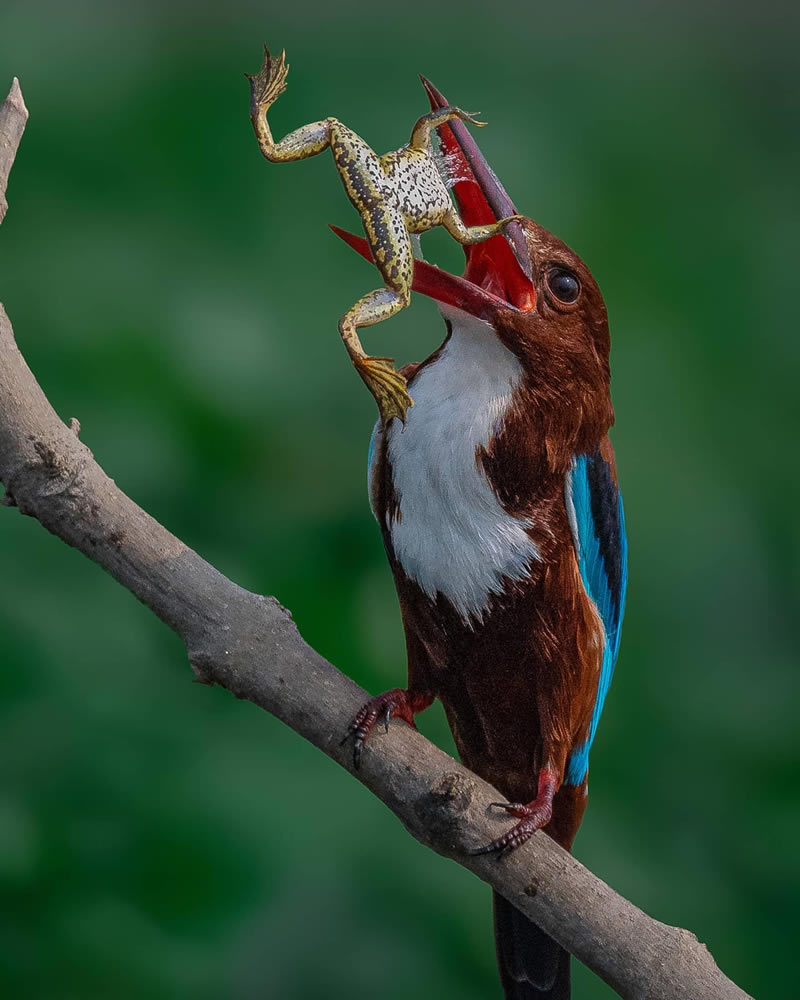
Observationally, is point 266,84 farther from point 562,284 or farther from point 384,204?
point 562,284

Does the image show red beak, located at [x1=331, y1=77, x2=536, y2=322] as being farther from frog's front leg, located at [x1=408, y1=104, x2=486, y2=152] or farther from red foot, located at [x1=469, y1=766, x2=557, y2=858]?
red foot, located at [x1=469, y1=766, x2=557, y2=858]

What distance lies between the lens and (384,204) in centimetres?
106


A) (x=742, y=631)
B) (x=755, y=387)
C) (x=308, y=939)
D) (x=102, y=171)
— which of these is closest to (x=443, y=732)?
(x=308, y=939)

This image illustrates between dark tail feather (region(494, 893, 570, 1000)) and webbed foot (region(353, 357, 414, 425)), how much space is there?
25.0 inches

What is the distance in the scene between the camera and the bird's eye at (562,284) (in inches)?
47.9

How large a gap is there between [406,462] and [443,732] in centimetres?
84

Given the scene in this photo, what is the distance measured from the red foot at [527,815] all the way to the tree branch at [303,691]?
0.5 inches

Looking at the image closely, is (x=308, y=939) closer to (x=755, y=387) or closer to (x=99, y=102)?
(x=755, y=387)

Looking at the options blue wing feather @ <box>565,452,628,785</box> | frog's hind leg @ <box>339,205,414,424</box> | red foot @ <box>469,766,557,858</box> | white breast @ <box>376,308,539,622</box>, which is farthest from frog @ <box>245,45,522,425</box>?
red foot @ <box>469,766,557,858</box>

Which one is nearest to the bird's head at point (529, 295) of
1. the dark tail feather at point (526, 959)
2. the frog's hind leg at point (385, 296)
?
the frog's hind leg at point (385, 296)

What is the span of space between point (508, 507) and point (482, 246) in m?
0.25

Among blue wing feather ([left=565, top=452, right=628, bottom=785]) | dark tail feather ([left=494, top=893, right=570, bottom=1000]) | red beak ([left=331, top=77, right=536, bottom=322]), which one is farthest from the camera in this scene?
dark tail feather ([left=494, top=893, right=570, bottom=1000])

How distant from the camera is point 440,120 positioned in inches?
44.8

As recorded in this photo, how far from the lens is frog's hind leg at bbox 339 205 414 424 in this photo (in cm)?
104
